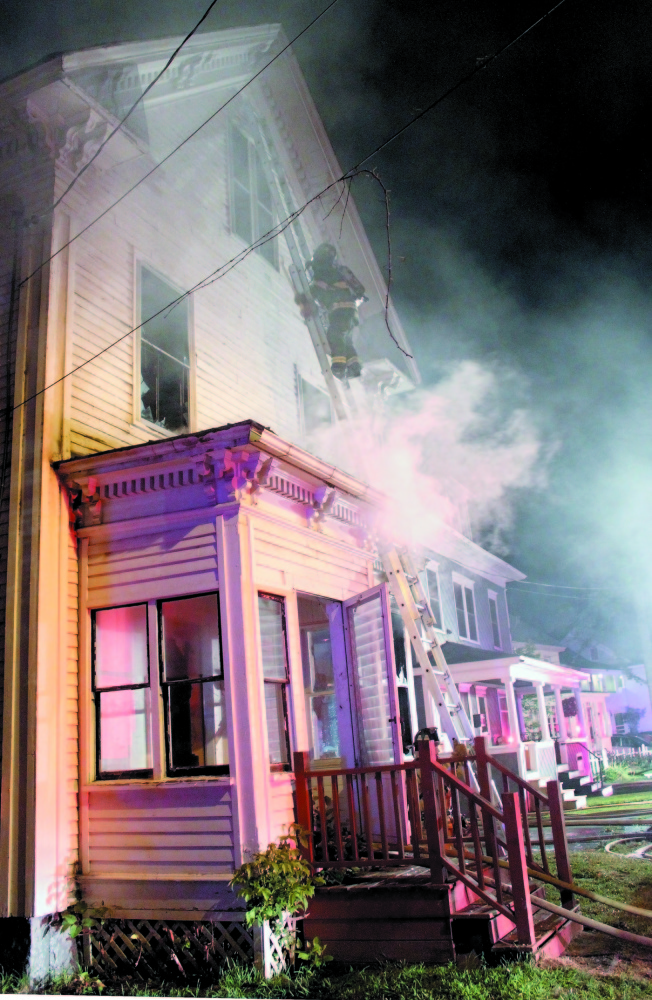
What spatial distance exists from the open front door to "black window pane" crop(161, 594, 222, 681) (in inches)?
61.5

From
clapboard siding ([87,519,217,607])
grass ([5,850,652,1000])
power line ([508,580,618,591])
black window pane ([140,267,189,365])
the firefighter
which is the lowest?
grass ([5,850,652,1000])

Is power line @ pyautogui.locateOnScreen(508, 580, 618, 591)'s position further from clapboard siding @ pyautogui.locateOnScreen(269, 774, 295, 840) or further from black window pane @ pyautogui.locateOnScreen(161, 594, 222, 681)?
clapboard siding @ pyautogui.locateOnScreen(269, 774, 295, 840)

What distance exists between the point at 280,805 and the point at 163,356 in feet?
18.5

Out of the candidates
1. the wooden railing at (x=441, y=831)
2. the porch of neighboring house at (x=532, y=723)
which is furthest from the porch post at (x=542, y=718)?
the wooden railing at (x=441, y=831)

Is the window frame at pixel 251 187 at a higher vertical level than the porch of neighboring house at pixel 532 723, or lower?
higher

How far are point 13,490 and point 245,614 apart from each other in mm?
2651

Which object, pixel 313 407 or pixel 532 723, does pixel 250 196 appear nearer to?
pixel 313 407

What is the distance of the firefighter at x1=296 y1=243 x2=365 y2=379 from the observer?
12273 mm

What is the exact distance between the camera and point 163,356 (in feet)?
31.1

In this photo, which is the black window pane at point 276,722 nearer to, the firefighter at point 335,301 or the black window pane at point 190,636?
the black window pane at point 190,636

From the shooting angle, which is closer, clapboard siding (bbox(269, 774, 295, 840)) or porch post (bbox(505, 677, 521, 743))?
clapboard siding (bbox(269, 774, 295, 840))

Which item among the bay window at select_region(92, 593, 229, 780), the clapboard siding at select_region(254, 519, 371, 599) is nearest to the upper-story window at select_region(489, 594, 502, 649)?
the clapboard siding at select_region(254, 519, 371, 599)

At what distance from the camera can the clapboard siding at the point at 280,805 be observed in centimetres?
624

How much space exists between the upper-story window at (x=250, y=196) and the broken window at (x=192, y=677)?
259 inches
